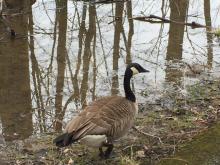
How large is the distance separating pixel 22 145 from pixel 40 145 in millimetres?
235

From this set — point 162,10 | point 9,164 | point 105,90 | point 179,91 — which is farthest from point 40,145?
point 162,10

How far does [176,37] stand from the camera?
10977 millimetres

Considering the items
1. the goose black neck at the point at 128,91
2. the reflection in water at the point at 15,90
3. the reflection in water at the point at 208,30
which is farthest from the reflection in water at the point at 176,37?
the reflection in water at the point at 15,90

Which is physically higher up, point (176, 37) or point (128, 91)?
point (176, 37)

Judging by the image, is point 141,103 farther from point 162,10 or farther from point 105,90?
point 162,10

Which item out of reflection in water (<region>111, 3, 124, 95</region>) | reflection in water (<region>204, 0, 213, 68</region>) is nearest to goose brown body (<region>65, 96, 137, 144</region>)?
reflection in water (<region>111, 3, 124, 95</region>)

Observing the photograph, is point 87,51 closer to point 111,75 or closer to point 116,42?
point 116,42

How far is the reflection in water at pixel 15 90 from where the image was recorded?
22.2 feet

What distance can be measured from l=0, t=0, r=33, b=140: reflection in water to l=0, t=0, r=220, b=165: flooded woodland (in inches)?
0.6

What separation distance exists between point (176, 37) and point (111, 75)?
2847mm

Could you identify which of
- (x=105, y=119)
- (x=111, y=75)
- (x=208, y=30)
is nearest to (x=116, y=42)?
(x=111, y=75)

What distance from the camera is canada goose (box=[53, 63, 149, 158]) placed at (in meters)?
4.91

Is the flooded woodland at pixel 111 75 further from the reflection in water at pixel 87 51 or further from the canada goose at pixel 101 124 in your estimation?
the canada goose at pixel 101 124

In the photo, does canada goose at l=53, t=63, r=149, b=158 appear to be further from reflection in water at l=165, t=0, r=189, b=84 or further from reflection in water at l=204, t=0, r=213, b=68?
reflection in water at l=204, t=0, r=213, b=68
